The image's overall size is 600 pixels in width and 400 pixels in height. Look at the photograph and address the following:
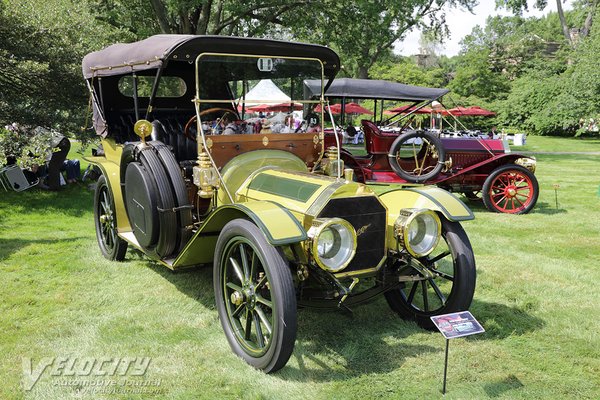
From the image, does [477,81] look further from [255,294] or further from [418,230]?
[255,294]

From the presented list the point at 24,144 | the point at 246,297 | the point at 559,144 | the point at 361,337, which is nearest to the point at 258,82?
the point at 246,297

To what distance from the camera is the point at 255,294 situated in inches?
131

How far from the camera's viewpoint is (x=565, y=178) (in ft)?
42.4

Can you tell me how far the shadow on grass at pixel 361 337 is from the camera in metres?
3.34

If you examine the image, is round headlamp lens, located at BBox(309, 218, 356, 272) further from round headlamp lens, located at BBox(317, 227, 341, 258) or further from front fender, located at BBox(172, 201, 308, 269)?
front fender, located at BBox(172, 201, 308, 269)

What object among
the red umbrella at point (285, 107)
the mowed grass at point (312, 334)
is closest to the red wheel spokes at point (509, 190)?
the mowed grass at point (312, 334)

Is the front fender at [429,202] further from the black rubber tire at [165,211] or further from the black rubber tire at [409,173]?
the black rubber tire at [409,173]

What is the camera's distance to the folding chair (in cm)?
897

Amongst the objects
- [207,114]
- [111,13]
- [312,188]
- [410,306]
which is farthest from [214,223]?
[111,13]

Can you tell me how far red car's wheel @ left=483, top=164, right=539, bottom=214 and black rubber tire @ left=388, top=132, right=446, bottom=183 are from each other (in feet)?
2.74

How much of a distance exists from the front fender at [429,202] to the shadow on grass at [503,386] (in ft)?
3.53

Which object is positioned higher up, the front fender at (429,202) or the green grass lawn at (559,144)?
the front fender at (429,202)

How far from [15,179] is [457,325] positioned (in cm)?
842

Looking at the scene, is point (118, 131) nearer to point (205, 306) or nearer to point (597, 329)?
point (205, 306)
